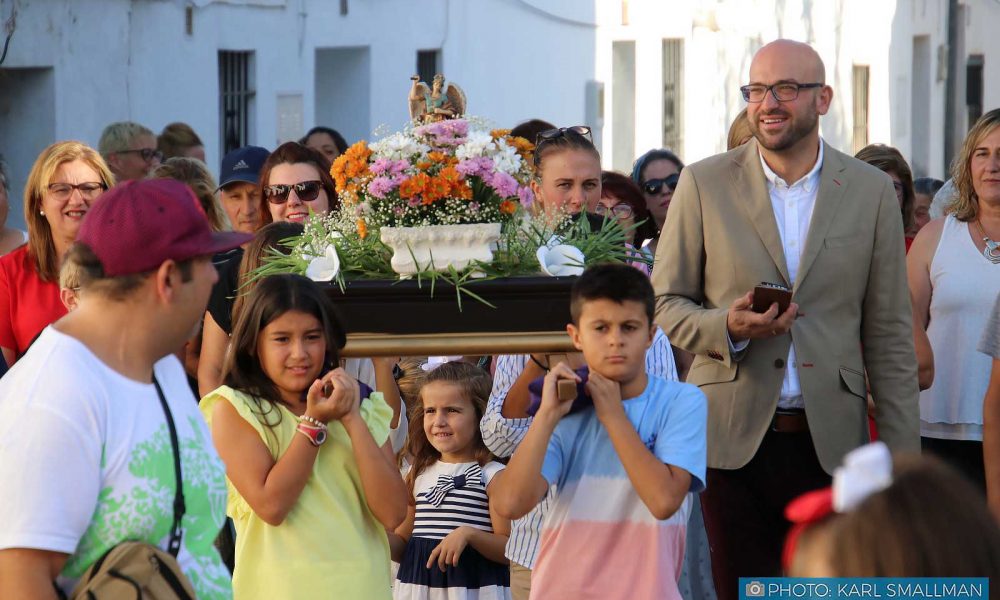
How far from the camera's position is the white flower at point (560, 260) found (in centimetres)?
477

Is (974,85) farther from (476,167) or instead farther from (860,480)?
(860,480)

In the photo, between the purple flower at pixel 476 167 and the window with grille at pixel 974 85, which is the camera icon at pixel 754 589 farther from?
the window with grille at pixel 974 85

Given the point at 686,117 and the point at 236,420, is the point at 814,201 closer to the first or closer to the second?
the point at 236,420

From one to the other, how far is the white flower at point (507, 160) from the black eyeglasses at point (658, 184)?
8.96 feet

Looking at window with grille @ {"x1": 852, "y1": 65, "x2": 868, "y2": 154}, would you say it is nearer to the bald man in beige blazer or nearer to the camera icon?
the bald man in beige blazer

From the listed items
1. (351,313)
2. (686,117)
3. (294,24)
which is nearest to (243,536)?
(351,313)

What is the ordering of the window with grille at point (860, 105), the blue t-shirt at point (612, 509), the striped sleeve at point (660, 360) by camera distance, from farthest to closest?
the window with grille at point (860, 105)
the striped sleeve at point (660, 360)
the blue t-shirt at point (612, 509)

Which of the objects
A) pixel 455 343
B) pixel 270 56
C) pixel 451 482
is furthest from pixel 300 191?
pixel 270 56

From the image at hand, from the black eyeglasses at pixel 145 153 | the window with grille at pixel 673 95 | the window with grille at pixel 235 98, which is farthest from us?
the window with grille at pixel 673 95

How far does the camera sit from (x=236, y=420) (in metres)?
4.42

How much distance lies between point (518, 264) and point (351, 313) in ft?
1.70

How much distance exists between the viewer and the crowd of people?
3041 millimetres

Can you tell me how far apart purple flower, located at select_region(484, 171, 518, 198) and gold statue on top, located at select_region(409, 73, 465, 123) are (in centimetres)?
45

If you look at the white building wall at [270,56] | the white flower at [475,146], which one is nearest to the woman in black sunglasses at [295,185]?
the white flower at [475,146]
